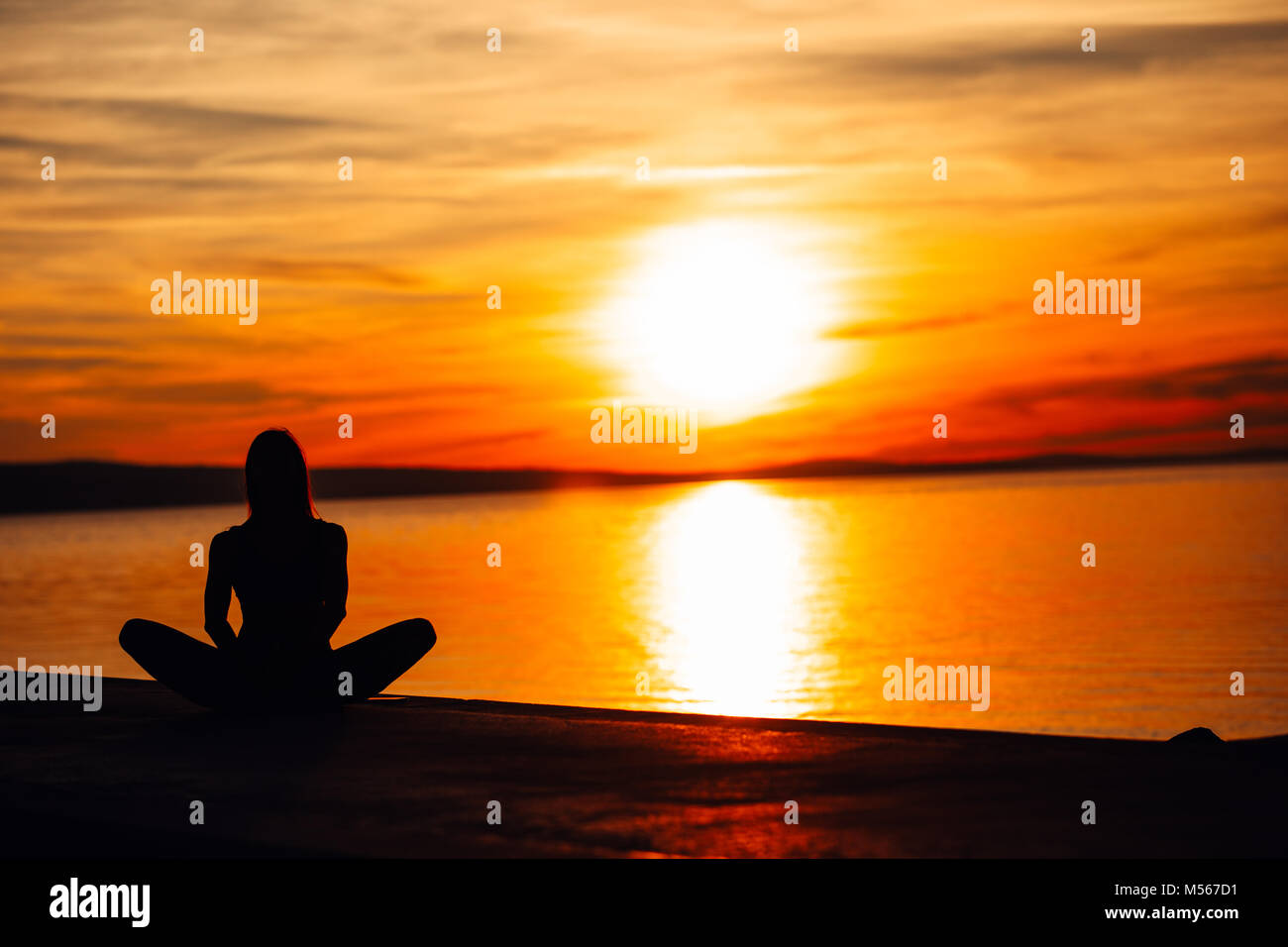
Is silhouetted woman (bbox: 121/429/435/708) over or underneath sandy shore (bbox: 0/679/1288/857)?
over

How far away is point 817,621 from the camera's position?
1875 inches

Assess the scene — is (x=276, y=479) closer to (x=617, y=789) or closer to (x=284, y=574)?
(x=284, y=574)

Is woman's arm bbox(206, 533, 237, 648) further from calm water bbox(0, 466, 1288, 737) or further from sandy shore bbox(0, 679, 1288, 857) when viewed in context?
calm water bbox(0, 466, 1288, 737)

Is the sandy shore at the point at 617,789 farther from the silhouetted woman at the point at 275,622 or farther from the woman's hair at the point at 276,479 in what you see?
the woman's hair at the point at 276,479

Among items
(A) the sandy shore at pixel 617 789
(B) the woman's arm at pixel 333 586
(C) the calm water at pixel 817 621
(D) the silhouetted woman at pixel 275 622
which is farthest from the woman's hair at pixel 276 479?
(C) the calm water at pixel 817 621

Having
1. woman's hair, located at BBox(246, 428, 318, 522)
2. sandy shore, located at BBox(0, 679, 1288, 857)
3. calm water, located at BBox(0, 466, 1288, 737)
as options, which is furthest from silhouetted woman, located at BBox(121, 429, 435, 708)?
calm water, located at BBox(0, 466, 1288, 737)

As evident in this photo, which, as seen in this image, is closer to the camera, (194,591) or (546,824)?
(546,824)

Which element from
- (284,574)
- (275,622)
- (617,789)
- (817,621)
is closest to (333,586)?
(284,574)

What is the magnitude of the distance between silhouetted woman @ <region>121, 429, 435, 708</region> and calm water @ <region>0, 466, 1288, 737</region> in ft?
58.2

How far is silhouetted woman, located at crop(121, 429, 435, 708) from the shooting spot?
10547mm

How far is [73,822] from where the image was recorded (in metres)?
8.01
